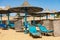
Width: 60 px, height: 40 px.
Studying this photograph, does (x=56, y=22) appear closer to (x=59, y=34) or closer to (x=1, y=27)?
(x=59, y=34)

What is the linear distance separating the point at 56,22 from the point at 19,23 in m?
4.48

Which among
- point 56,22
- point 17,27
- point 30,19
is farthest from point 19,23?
point 30,19

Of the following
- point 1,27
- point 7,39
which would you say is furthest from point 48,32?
point 1,27

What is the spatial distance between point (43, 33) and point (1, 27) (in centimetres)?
801

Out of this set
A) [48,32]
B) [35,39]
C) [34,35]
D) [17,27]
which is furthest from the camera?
[17,27]

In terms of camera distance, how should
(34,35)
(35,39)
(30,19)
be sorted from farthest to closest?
(30,19) → (34,35) → (35,39)

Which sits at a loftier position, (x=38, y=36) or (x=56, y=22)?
(x=56, y=22)

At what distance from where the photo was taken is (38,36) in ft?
33.6

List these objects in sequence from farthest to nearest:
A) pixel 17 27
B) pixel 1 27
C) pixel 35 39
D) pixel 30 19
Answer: pixel 30 19 < pixel 1 27 < pixel 17 27 < pixel 35 39

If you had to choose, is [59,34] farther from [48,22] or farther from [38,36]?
[48,22]

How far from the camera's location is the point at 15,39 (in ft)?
31.2

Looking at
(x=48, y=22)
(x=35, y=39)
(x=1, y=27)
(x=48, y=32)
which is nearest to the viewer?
(x=35, y=39)

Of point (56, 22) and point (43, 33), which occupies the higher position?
point (56, 22)

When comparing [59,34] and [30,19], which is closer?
[59,34]
